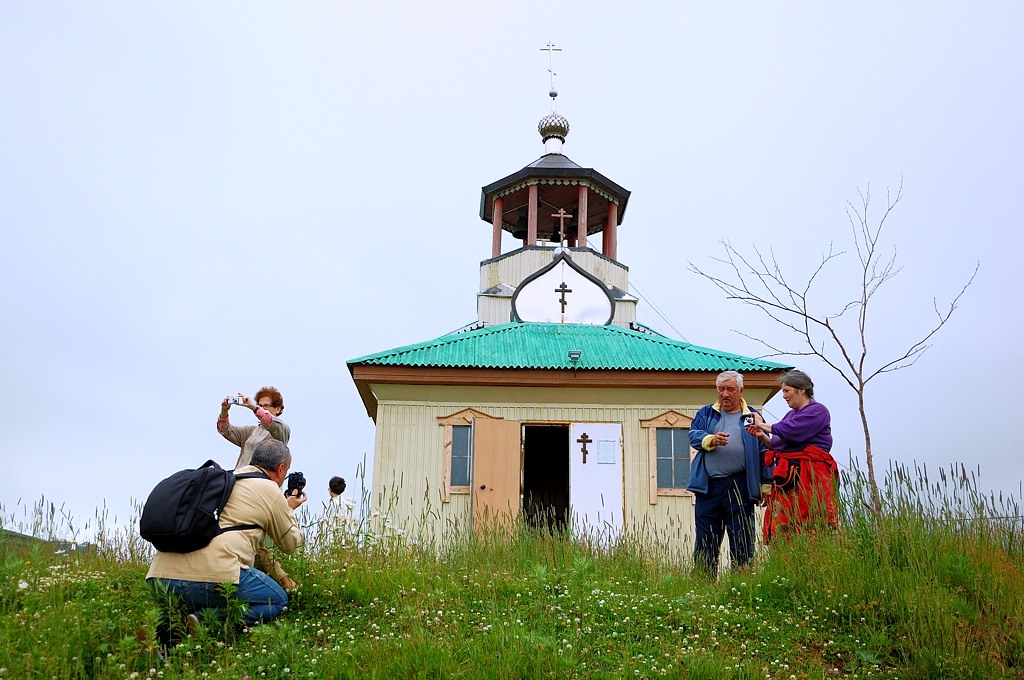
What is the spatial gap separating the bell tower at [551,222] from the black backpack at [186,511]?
11.9 metres

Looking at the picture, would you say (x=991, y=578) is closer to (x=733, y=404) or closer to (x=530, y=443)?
(x=733, y=404)

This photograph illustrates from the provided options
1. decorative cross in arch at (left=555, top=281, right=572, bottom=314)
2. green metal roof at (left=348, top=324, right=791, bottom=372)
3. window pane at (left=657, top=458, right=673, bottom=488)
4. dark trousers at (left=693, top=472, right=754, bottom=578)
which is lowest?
dark trousers at (left=693, top=472, right=754, bottom=578)

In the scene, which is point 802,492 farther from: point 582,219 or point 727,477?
point 582,219

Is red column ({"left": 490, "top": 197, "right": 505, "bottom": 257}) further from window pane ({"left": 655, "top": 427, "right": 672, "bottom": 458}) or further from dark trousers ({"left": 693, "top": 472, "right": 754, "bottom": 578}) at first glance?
dark trousers ({"left": 693, "top": 472, "right": 754, "bottom": 578})

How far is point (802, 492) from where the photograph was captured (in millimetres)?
7258

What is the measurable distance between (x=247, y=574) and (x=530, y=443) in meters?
13.4

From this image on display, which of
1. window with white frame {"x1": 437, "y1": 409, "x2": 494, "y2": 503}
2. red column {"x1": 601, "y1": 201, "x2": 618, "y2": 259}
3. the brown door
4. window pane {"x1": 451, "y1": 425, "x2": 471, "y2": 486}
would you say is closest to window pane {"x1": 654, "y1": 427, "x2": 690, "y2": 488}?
the brown door

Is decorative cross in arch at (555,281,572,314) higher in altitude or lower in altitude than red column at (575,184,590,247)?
lower

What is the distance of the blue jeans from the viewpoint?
221 inches

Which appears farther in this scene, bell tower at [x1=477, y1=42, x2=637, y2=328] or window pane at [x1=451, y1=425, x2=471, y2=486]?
bell tower at [x1=477, y1=42, x2=637, y2=328]

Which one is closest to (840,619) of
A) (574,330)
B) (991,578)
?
(991,578)

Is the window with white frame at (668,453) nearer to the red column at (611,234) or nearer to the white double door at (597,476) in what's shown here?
the white double door at (597,476)

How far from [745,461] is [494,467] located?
234 inches

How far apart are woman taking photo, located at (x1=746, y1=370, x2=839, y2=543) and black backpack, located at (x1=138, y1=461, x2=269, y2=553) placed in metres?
3.99
